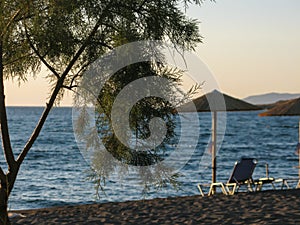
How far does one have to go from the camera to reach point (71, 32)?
655 centimetres

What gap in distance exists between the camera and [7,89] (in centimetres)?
706

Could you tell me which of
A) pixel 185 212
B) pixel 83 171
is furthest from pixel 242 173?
pixel 83 171

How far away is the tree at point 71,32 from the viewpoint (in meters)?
6.09

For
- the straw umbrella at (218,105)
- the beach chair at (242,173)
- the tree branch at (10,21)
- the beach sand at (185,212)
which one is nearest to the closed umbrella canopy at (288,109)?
the straw umbrella at (218,105)

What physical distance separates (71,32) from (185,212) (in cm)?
374

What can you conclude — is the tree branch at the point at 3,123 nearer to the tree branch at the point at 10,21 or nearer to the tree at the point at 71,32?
the tree at the point at 71,32

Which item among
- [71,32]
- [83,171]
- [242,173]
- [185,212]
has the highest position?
[71,32]

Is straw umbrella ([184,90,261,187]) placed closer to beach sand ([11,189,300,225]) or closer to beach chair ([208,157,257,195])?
beach chair ([208,157,257,195])

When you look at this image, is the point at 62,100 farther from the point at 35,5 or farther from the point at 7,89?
the point at 35,5

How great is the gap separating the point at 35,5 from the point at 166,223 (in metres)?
3.62

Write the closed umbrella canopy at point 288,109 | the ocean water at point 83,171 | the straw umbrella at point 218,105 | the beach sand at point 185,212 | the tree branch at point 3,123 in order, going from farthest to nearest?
the ocean water at point 83,171, the closed umbrella canopy at point 288,109, the straw umbrella at point 218,105, the beach sand at point 185,212, the tree branch at point 3,123

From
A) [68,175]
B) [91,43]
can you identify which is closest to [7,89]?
[91,43]

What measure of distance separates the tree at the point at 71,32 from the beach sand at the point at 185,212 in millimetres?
2465

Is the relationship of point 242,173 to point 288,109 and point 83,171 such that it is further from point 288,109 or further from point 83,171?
point 83,171
